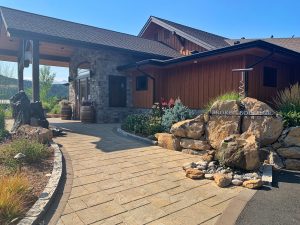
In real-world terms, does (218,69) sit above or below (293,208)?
above

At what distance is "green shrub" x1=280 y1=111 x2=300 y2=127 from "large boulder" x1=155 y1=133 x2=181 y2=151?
2844 millimetres

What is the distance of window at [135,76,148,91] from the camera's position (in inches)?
532

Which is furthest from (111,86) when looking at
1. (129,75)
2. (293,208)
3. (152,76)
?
(293,208)

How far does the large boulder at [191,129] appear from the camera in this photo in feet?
23.0

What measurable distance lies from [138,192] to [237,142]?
2473 millimetres

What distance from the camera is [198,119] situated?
23.4 ft

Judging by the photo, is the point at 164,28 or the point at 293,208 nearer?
the point at 293,208

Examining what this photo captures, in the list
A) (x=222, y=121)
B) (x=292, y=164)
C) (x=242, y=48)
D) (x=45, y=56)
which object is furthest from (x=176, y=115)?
(x=45, y=56)

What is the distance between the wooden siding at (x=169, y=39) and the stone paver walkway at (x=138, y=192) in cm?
1004

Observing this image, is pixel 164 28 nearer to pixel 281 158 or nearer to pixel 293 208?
pixel 281 158

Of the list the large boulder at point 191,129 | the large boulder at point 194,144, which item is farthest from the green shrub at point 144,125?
the large boulder at point 194,144

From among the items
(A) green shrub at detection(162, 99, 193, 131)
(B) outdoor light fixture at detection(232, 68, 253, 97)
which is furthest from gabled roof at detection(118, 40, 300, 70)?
(A) green shrub at detection(162, 99, 193, 131)

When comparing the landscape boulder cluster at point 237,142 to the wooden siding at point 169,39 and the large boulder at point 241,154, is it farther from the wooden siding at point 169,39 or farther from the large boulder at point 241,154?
the wooden siding at point 169,39

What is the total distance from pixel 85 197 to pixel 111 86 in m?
9.90
